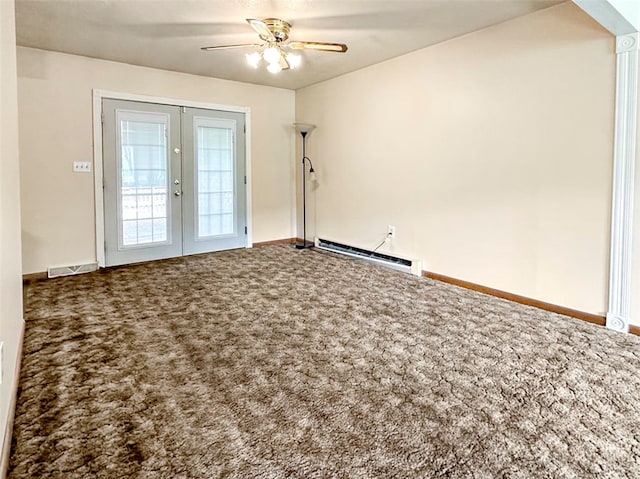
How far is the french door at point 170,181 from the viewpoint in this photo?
16.2 ft

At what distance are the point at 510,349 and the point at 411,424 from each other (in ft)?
3.81

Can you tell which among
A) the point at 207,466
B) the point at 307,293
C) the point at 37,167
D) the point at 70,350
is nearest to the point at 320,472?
the point at 207,466

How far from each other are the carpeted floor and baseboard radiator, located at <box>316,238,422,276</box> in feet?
2.83

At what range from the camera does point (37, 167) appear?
14.5ft

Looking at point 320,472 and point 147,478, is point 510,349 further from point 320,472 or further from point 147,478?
point 147,478

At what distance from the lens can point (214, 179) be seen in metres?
5.74

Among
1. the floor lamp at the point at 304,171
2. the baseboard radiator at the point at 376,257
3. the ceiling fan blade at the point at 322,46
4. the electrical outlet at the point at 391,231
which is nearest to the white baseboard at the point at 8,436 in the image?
the ceiling fan blade at the point at 322,46

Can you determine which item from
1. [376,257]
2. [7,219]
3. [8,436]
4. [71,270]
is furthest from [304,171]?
[8,436]

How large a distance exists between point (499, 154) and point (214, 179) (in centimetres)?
369

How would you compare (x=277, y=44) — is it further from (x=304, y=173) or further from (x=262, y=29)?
(x=304, y=173)

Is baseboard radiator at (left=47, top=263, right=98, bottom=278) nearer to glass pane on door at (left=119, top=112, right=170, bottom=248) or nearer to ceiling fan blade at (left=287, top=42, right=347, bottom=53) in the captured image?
glass pane on door at (left=119, top=112, right=170, bottom=248)

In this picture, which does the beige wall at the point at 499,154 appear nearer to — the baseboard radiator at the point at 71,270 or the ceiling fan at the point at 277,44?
the ceiling fan at the point at 277,44

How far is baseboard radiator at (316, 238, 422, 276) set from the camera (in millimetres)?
4613

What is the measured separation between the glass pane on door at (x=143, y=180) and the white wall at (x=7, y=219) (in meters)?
2.69
